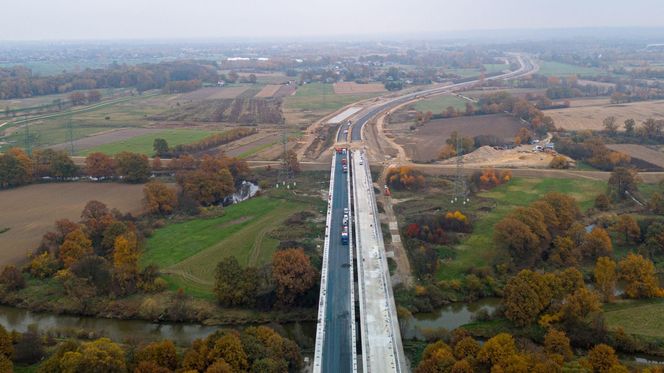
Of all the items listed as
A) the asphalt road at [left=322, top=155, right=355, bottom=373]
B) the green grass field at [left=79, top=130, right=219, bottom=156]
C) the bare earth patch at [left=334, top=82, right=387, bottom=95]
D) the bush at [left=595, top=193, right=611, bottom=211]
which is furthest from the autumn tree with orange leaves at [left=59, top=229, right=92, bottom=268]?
the bare earth patch at [left=334, top=82, right=387, bottom=95]

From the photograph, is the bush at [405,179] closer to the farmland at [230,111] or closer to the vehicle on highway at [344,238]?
the vehicle on highway at [344,238]

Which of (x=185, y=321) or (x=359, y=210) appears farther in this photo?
(x=359, y=210)

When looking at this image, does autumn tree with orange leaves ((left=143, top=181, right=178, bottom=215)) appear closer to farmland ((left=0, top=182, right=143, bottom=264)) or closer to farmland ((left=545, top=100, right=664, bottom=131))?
farmland ((left=0, top=182, right=143, bottom=264))

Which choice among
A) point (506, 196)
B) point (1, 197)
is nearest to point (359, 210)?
point (506, 196)

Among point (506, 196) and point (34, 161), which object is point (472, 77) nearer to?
point (506, 196)

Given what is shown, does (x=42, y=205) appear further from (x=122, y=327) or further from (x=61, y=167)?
(x=122, y=327)
